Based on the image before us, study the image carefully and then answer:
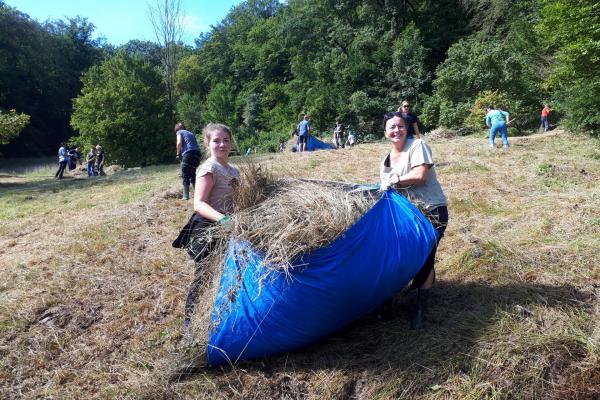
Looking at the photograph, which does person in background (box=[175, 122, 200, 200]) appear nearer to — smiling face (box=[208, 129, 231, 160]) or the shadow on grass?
smiling face (box=[208, 129, 231, 160])

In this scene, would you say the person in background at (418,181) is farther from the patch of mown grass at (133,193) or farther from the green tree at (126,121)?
the green tree at (126,121)

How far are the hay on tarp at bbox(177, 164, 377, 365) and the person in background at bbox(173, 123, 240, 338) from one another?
2.8 inches

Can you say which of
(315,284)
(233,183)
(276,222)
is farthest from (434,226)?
(233,183)

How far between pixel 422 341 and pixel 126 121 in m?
27.7

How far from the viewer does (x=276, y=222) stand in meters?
2.64

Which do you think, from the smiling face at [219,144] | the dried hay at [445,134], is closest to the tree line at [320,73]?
the dried hay at [445,134]

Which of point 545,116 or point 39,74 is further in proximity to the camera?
point 39,74

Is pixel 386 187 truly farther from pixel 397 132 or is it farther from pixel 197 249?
pixel 197 249

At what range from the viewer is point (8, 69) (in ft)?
130

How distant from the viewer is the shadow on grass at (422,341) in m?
2.70

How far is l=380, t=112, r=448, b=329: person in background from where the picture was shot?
2.93 meters

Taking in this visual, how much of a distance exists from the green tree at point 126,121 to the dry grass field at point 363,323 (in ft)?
75.0

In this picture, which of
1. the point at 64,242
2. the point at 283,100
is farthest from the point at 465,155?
the point at 283,100

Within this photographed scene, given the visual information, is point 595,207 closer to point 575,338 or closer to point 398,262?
point 575,338
